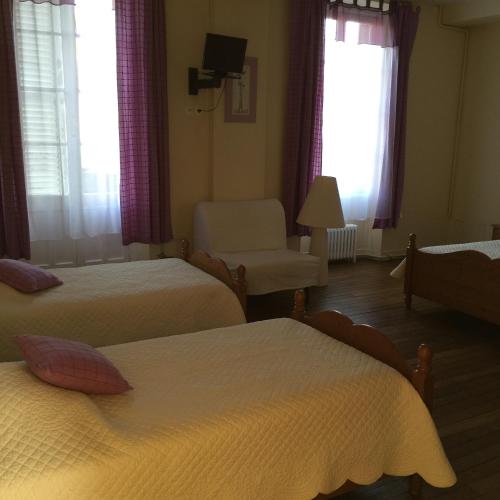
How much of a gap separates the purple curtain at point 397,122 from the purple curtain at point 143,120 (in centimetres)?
238

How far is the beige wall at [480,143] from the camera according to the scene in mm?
5684

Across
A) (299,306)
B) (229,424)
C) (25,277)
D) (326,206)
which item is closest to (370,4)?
(326,206)

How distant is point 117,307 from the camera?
277 cm

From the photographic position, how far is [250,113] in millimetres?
4684

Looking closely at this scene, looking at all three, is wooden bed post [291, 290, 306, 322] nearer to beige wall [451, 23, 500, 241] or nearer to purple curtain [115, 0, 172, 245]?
purple curtain [115, 0, 172, 245]

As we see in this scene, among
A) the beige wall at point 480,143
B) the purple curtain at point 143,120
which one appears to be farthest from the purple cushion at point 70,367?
the beige wall at point 480,143

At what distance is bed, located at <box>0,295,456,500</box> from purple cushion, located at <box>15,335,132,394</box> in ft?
0.11

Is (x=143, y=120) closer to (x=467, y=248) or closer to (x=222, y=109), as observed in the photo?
(x=222, y=109)

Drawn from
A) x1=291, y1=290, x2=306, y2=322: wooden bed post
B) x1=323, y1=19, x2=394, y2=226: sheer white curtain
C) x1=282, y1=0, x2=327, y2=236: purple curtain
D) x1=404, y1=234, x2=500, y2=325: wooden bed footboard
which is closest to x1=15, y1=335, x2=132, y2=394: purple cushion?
x1=291, y1=290, x2=306, y2=322: wooden bed post

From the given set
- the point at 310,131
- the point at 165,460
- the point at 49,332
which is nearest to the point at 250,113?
the point at 310,131

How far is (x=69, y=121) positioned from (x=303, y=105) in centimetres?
208

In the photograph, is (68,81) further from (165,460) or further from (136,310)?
(165,460)

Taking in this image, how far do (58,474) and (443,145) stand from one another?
5.73 meters

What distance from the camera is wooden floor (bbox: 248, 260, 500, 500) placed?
7.18 feet
